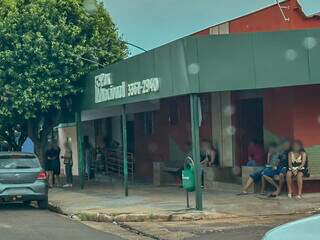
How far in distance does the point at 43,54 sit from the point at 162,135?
4.96 m

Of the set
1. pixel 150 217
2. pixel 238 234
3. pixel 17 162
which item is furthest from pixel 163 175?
pixel 238 234

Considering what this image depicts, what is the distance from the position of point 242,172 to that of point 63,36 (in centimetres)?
807

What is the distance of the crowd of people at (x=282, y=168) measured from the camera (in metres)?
15.3

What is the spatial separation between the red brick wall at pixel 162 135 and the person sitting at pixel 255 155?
241cm

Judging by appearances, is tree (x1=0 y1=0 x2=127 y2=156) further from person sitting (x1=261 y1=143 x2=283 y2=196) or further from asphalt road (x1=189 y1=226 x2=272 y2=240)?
asphalt road (x1=189 y1=226 x2=272 y2=240)

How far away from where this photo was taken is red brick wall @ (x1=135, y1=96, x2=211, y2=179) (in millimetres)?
21406

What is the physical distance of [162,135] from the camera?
2331 cm

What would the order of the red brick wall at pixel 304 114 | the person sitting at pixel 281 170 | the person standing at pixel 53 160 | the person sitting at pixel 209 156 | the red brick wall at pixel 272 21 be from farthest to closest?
the person standing at pixel 53 160 → the red brick wall at pixel 272 21 → the person sitting at pixel 209 156 → the red brick wall at pixel 304 114 → the person sitting at pixel 281 170

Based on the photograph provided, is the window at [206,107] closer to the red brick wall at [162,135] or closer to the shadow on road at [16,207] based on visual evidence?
the red brick wall at [162,135]

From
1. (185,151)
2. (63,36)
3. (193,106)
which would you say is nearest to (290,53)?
(193,106)

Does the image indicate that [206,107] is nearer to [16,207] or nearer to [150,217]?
[16,207]

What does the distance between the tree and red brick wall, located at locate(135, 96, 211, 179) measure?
9.61 feet

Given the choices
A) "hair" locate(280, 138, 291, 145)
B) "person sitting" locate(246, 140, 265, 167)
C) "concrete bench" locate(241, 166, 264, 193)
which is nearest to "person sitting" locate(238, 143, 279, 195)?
"concrete bench" locate(241, 166, 264, 193)

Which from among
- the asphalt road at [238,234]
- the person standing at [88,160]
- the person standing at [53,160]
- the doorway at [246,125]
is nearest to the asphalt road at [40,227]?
the asphalt road at [238,234]
